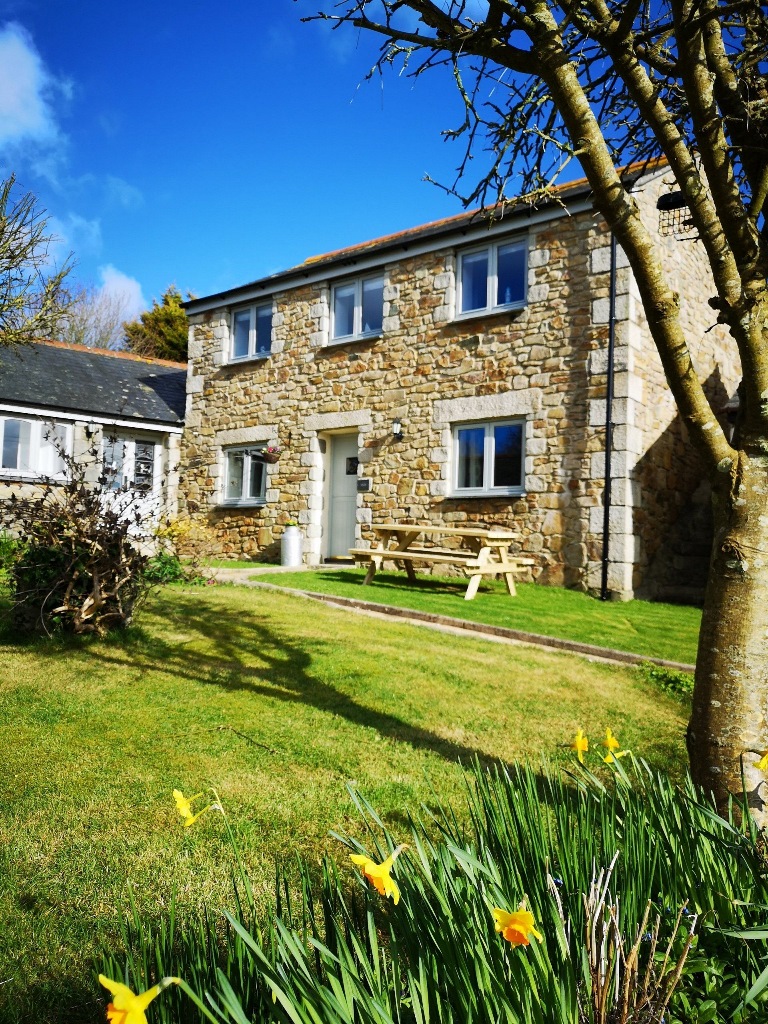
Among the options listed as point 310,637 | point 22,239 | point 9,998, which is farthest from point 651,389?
point 9,998

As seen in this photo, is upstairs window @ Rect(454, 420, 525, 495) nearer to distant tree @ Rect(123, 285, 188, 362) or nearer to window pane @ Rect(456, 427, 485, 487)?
window pane @ Rect(456, 427, 485, 487)

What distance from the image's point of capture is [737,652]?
253cm

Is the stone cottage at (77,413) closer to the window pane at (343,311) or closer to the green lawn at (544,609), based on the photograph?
the window pane at (343,311)

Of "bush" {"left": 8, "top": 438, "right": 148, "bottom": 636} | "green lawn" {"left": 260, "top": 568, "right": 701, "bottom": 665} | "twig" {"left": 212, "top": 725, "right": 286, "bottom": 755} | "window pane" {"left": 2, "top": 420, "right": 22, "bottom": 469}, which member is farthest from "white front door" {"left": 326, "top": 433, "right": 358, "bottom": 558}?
"twig" {"left": 212, "top": 725, "right": 286, "bottom": 755}

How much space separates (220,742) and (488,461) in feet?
27.3

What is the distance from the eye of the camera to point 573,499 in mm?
10469

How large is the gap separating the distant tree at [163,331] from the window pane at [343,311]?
17888 mm

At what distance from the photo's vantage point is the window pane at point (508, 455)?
A: 36.8 ft

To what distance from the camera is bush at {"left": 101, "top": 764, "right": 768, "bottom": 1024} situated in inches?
45.5

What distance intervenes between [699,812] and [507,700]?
10.2 feet

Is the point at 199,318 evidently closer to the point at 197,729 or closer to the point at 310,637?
the point at 310,637

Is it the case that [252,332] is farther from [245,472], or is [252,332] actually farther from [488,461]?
[488,461]

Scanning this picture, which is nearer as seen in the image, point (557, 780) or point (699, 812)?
point (699, 812)

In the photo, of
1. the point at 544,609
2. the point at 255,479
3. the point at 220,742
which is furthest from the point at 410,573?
the point at 220,742
